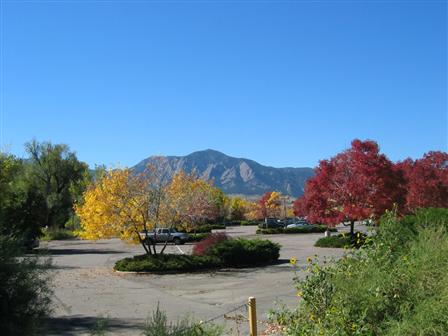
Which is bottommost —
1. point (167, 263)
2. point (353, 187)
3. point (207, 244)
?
point (167, 263)

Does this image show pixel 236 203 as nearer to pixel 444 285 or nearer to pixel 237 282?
pixel 237 282

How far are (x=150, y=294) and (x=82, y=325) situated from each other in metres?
5.11

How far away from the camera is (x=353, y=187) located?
109 feet

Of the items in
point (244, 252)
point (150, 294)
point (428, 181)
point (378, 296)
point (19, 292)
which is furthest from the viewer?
point (428, 181)

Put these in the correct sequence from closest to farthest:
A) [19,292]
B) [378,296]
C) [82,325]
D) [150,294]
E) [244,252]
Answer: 1. [19,292]
2. [378,296]
3. [82,325]
4. [150,294]
5. [244,252]

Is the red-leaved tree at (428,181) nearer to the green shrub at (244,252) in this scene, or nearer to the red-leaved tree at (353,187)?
the red-leaved tree at (353,187)

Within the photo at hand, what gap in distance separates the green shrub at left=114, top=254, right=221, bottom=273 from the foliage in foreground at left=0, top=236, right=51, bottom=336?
1705cm

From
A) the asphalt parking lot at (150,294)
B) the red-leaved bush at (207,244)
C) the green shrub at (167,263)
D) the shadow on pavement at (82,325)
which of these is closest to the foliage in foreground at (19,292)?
the asphalt parking lot at (150,294)

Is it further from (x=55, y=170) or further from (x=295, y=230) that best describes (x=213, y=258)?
(x=55, y=170)

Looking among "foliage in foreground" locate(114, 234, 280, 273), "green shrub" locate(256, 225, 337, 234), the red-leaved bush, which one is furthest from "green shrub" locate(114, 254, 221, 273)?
"green shrub" locate(256, 225, 337, 234)

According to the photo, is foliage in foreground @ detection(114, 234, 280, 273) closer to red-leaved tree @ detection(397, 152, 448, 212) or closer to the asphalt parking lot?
the asphalt parking lot

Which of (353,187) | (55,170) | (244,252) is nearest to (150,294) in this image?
(244,252)

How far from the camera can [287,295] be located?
51.2 feet

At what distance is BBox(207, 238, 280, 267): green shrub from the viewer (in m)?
25.2
